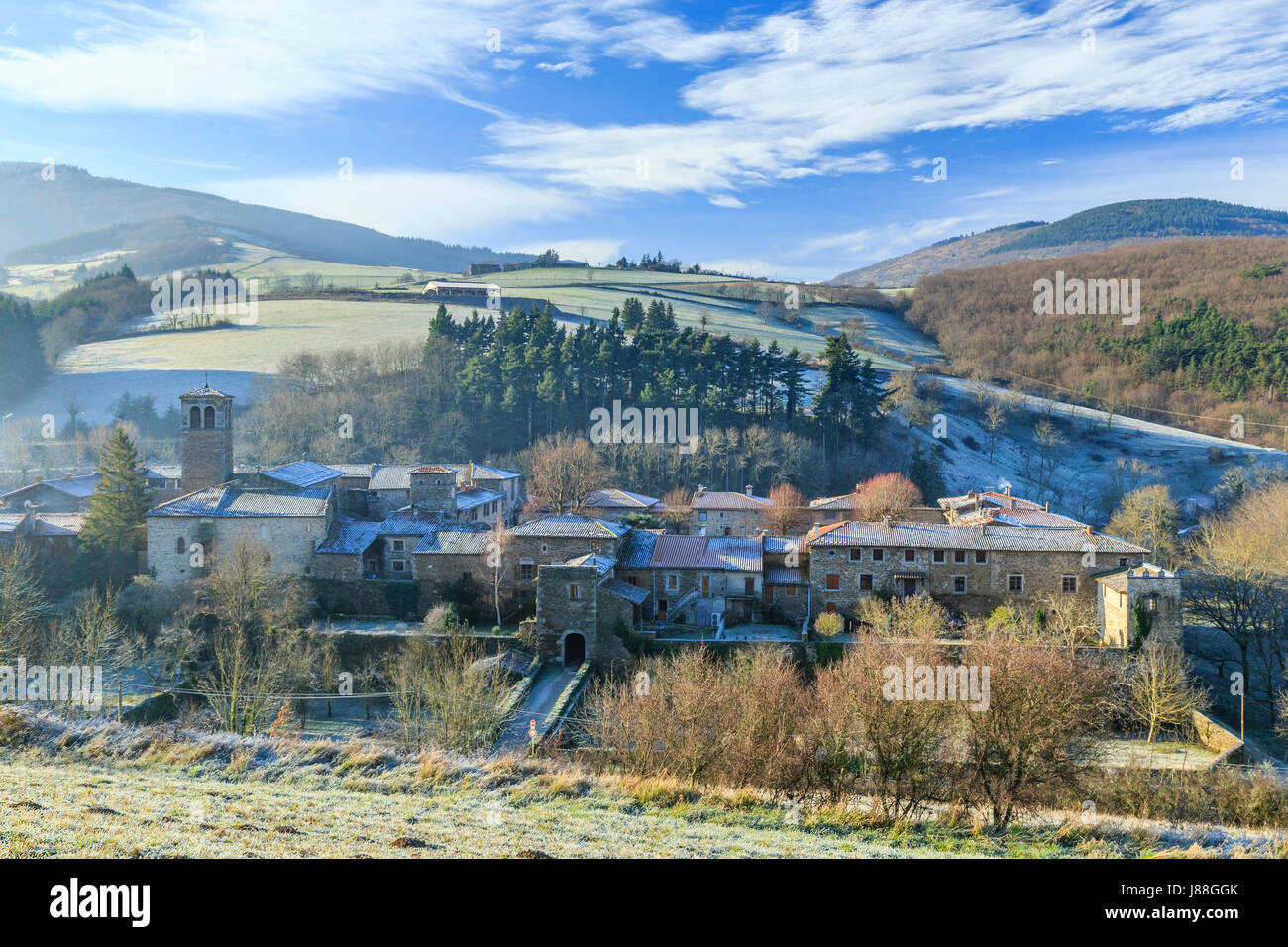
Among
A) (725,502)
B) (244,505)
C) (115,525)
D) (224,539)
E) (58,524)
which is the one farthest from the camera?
(725,502)

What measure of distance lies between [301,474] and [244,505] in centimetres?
467

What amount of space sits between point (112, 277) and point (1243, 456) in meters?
113

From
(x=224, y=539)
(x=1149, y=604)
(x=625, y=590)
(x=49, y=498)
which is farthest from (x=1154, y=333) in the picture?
(x=49, y=498)

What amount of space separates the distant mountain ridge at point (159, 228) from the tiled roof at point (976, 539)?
12102 cm

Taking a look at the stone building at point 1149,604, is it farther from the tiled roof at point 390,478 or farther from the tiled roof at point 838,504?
the tiled roof at point 390,478

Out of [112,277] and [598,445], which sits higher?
[112,277]

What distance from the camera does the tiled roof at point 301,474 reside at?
38781mm

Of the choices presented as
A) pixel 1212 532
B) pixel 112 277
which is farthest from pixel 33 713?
pixel 112 277

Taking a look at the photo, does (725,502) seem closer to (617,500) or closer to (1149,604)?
(617,500)

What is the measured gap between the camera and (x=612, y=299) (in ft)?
328

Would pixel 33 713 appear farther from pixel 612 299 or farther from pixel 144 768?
pixel 612 299

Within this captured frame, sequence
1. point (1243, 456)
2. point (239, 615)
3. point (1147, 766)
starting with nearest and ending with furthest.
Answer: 1. point (1147, 766)
2. point (239, 615)
3. point (1243, 456)

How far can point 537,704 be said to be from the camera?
2777cm

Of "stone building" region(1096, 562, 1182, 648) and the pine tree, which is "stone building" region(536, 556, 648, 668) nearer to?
"stone building" region(1096, 562, 1182, 648)
